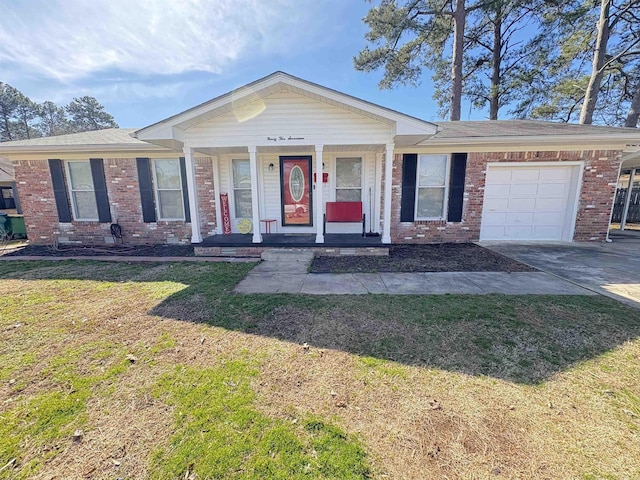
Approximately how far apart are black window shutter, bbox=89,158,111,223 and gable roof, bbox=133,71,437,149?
286cm

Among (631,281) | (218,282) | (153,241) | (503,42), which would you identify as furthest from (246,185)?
(503,42)

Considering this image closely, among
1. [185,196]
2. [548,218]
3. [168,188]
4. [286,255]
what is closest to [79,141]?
[168,188]

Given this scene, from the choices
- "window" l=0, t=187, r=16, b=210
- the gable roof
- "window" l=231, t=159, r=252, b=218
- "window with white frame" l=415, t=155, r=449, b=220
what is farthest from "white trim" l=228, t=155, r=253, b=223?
"window" l=0, t=187, r=16, b=210

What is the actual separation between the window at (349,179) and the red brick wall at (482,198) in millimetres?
982

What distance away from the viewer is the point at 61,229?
794 cm

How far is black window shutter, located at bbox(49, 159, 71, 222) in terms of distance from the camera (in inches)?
299

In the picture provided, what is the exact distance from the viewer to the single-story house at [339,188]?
7.09 m

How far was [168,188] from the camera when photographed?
7.77 m

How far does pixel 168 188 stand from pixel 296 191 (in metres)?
3.73

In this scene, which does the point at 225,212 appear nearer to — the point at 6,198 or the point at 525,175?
the point at 525,175

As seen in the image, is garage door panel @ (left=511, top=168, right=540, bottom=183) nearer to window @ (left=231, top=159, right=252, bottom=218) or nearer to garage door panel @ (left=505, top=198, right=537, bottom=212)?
garage door panel @ (left=505, top=198, right=537, bottom=212)

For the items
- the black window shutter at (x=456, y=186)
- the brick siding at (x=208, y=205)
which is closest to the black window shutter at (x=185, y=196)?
the brick siding at (x=208, y=205)

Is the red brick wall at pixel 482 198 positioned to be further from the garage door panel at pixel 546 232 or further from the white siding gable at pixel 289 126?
the white siding gable at pixel 289 126

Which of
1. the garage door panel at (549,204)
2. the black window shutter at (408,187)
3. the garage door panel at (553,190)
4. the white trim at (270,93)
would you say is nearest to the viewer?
the white trim at (270,93)
